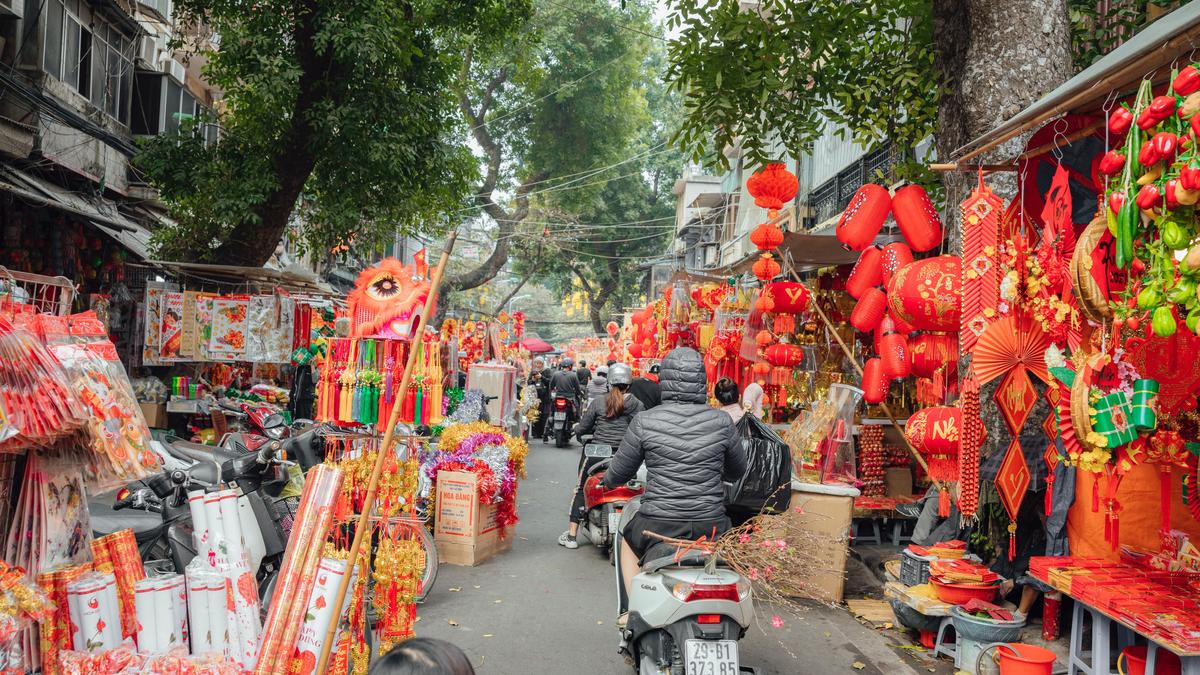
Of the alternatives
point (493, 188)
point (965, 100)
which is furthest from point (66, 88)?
point (493, 188)

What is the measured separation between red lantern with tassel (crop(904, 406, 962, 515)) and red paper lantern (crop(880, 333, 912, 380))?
1086 millimetres

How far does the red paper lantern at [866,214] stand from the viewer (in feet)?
22.3

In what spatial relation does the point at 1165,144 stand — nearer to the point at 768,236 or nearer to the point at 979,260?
the point at 979,260

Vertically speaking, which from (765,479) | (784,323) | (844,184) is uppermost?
(844,184)

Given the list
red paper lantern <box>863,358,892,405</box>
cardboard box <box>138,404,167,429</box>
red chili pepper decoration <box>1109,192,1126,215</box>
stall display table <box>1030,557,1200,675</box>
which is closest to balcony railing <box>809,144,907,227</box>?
red paper lantern <box>863,358,892,405</box>

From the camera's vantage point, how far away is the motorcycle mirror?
350 inches

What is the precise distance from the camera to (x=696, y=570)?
4473mm

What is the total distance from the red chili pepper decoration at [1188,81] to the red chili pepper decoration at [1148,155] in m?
0.20

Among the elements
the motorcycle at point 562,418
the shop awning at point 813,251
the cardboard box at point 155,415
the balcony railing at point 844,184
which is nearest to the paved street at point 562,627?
the shop awning at point 813,251

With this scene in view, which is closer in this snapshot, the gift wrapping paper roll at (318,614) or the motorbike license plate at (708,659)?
the gift wrapping paper roll at (318,614)

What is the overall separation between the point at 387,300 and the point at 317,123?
6.44m

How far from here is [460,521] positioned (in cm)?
808

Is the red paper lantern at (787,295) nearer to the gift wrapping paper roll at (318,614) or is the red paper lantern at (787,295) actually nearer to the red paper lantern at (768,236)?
the red paper lantern at (768,236)

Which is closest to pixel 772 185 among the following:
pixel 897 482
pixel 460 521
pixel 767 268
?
pixel 767 268
